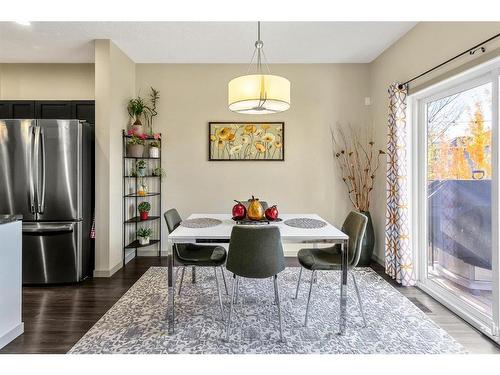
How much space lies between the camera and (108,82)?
3.34 metres

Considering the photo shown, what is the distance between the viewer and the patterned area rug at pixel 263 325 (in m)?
1.98

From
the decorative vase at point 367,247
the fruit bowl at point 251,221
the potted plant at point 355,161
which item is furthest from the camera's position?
the potted plant at point 355,161

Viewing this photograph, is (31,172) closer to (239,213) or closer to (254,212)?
(239,213)

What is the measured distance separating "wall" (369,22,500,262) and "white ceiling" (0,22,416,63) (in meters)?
0.16

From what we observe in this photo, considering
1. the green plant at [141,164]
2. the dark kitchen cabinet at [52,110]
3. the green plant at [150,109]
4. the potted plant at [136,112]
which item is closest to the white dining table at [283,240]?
the green plant at [141,164]

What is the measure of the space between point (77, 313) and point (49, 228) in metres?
1.05

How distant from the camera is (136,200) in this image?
401 centimetres

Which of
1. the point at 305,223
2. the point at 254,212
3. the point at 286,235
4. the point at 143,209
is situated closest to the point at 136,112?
the point at 143,209

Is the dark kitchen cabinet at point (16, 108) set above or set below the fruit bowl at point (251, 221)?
above

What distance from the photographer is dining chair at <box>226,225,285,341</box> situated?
2013mm

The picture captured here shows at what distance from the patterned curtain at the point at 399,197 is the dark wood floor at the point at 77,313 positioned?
0.20 metres

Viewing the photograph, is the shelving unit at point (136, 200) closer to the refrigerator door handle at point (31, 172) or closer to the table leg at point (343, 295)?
the refrigerator door handle at point (31, 172)

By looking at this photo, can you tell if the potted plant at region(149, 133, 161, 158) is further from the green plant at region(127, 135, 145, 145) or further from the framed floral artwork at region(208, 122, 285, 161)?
the framed floral artwork at region(208, 122, 285, 161)
